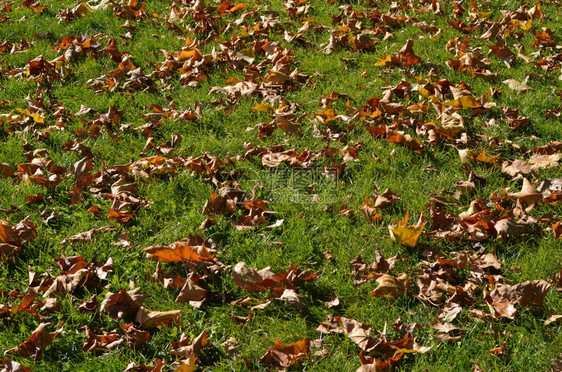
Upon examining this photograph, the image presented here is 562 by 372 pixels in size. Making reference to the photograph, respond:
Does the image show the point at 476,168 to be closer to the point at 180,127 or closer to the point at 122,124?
the point at 180,127

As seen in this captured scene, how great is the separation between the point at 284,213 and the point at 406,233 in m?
0.76

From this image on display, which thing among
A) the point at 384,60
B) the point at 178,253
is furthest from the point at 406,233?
the point at 384,60

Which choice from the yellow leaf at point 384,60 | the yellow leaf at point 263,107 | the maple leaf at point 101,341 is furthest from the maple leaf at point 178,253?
the yellow leaf at point 384,60

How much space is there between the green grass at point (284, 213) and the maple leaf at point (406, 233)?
0.05 m

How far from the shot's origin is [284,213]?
139 inches

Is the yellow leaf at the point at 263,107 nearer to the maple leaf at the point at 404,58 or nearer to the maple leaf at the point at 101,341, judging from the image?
the maple leaf at the point at 404,58

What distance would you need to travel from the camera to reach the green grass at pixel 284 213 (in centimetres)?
265

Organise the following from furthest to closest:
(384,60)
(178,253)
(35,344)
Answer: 1. (384,60)
2. (178,253)
3. (35,344)

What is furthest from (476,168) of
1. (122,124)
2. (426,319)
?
(122,124)

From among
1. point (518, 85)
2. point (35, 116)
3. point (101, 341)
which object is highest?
point (518, 85)

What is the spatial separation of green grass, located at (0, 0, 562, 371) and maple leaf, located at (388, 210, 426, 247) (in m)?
0.05

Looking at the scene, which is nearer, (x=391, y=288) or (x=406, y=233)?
(x=391, y=288)

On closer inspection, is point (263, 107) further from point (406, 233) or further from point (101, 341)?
point (101, 341)

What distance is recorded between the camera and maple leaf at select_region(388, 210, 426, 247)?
10.3ft
